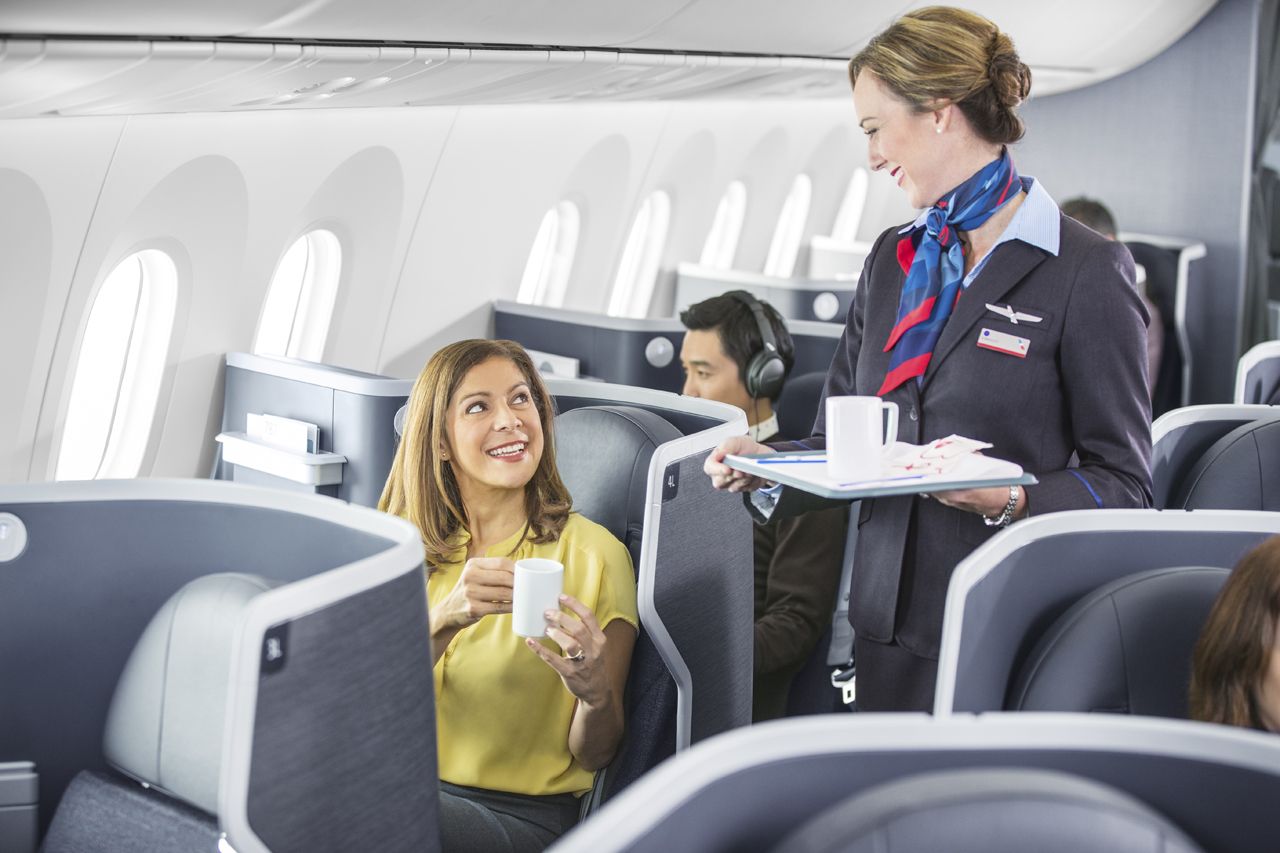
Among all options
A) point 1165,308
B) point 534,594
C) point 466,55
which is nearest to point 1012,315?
point 534,594

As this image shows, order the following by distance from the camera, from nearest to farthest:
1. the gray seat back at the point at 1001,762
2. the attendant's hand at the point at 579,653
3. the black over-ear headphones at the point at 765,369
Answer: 1. the gray seat back at the point at 1001,762
2. the attendant's hand at the point at 579,653
3. the black over-ear headphones at the point at 765,369

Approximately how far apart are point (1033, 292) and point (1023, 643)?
0.57m

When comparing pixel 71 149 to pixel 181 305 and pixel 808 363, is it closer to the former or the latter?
pixel 181 305

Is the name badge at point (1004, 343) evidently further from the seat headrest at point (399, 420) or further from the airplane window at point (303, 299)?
the airplane window at point (303, 299)

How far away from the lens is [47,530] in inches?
81.7

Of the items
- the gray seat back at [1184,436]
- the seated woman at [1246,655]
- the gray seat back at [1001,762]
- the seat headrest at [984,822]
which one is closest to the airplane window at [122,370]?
the gray seat back at [1184,436]

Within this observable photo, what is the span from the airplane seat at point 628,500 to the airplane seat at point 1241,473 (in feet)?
3.58

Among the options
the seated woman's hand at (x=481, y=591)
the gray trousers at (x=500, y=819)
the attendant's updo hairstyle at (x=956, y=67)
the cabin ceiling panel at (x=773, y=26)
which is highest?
the cabin ceiling panel at (x=773, y=26)

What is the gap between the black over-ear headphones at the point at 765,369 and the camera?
3.92 metres

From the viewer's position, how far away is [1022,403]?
216 centimetres

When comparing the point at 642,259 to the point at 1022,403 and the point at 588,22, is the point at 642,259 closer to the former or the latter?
the point at 588,22

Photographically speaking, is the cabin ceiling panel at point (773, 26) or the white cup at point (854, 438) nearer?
the white cup at point (854, 438)

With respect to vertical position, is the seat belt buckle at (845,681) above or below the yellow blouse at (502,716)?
below

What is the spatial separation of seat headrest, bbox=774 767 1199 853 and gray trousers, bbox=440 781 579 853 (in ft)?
4.82
